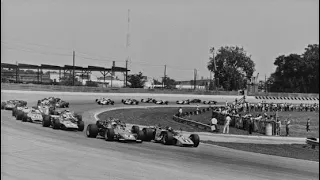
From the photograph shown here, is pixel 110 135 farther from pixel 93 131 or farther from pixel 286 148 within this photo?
pixel 286 148

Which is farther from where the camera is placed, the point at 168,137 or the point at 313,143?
the point at 313,143

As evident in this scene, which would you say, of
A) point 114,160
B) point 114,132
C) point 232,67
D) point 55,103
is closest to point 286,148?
point 232,67

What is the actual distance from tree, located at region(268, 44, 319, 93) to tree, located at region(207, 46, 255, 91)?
24291 mm

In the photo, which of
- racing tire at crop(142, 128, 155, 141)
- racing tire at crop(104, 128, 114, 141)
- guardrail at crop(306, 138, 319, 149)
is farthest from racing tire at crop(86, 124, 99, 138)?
guardrail at crop(306, 138, 319, 149)

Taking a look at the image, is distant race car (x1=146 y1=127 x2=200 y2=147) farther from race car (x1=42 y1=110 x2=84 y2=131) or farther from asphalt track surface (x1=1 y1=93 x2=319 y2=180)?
race car (x1=42 y1=110 x2=84 y2=131)

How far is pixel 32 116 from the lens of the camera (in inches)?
902

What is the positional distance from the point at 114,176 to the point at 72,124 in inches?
394

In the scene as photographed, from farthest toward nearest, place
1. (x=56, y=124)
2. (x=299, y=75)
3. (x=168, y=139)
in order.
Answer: (x=299, y=75) < (x=56, y=124) < (x=168, y=139)

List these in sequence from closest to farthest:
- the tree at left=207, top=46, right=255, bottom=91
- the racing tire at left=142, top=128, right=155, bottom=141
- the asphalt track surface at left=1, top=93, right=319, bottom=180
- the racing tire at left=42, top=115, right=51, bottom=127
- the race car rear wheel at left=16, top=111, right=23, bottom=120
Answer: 1. the asphalt track surface at left=1, top=93, right=319, bottom=180
2. the tree at left=207, top=46, right=255, bottom=91
3. the racing tire at left=142, top=128, right=155, bottom=141
4. the racing tire at left=42, top=115, right=51, bottom=127
5. the race car rear wheel at left=16, top=111, right=23, bottom=120

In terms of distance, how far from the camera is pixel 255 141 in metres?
26.8

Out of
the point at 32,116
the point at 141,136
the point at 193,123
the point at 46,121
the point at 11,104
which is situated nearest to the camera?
the point at 11,104

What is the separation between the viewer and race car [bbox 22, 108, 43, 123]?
22.3 metres

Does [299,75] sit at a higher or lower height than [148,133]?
higher

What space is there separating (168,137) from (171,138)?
154mm
